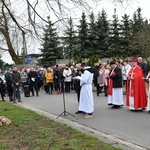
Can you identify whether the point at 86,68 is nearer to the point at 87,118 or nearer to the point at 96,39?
the point at 87,118

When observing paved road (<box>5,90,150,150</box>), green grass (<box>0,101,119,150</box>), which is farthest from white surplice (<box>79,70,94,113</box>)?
green grass (<box>0,101,119,150</box>)

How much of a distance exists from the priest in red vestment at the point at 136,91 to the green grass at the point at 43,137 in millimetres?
3563

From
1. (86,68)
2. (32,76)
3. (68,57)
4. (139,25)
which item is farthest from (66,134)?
(139,25)

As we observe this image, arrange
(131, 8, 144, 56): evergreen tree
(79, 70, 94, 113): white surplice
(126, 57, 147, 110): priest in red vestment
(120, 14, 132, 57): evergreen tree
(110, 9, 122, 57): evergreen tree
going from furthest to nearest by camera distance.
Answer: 1. (120, 14, 132, 57): evergreen tree
2. (110, 9, 122, 57): evergreen tree
3. (131, 8, 144, 56): evergreen tree
4. (126, 57, 147, 110): priest in red vestment
5. (79, 70, 94, 113): white surplice

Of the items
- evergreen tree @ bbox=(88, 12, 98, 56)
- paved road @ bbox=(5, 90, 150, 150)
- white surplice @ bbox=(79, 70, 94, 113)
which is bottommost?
paved road @ bbox=(5, 90, 150, 150)

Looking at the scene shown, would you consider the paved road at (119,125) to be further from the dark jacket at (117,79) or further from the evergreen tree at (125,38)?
the evergreen tree at (125,38)

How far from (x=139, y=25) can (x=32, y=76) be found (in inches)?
1543

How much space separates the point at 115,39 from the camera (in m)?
56.7

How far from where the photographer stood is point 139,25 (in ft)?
190

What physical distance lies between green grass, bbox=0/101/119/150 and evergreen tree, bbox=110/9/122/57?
45856 millimetres

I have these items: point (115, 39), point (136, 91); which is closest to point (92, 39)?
point (115, 39)

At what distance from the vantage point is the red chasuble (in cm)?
1247

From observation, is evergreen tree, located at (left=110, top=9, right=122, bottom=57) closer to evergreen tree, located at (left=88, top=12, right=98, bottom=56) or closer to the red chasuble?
evergreen tree, located at (left=88, top=12, right=98, bottom=56)

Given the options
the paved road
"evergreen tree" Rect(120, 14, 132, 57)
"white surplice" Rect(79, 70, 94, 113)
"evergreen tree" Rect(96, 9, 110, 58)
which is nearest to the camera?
the paved road
